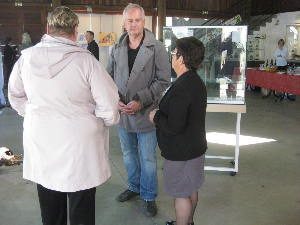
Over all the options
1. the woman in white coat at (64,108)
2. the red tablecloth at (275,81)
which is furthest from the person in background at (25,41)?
the woman in white coat at (64,108)

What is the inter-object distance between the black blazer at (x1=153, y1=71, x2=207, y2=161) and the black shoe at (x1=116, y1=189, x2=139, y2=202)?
3.76 feet

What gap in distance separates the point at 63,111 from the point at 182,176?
0.88 meters

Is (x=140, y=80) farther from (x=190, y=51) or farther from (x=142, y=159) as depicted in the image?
(x=190, y=51)

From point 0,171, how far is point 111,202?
1505 mm

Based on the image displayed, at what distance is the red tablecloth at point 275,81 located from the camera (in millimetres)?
7832

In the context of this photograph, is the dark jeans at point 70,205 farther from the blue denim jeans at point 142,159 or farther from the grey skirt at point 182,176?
the blue denim jeans at point 142,159

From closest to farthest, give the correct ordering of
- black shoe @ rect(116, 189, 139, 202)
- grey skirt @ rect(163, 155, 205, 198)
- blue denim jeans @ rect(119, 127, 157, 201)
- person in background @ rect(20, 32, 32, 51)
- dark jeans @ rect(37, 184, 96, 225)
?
dark jeans @ rect(37, 184, 96, 225) → grey skirt @ rect(163, 155, 205, 198) → blue denim jeans @ rect(119, 127, 157, 201) → black shoe @ rect(116, 189, 139, 202) → person in background @ rect(20, 32, 32, 51)

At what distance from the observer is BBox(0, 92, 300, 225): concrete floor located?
Answer: 3047mm

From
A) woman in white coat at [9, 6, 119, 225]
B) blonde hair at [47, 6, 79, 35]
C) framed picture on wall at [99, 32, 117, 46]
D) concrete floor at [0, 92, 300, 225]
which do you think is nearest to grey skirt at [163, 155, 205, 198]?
woman in white coat at [9, 6, 119, 225]

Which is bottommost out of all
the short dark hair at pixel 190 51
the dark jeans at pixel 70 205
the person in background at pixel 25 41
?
the dark jeans at pixel 70 205

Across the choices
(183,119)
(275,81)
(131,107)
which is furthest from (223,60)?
(275,81)

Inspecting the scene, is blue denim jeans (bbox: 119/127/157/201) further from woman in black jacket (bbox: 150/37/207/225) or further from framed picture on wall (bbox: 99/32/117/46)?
framed picture on wall (bbox: 99/32/117/46)

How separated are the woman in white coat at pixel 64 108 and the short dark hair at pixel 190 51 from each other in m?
0.48

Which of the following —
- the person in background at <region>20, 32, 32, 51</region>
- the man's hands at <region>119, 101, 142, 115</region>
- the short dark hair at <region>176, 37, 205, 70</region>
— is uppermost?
the person in background at <region>20, 32, 32, 51</region>
